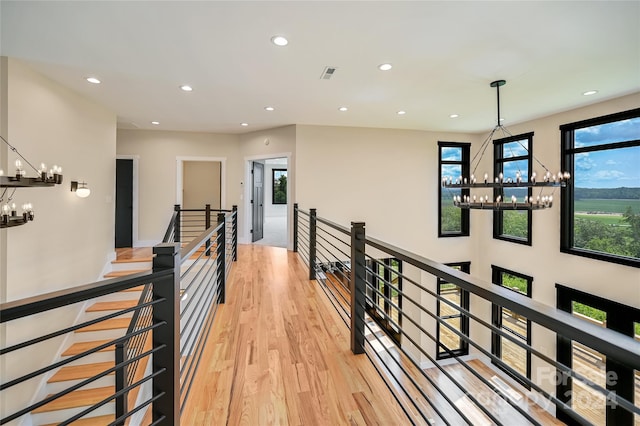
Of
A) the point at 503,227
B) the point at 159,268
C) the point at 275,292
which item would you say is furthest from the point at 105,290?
the point at 503,227

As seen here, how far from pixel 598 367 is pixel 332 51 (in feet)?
20.2

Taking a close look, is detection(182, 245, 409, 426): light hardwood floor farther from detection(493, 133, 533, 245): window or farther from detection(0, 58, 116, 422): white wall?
detection(493, 133, 533, 245): window

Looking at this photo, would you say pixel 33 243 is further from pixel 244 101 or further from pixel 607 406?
pixel 607 406

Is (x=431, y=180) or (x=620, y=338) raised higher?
(x=431, y=180)

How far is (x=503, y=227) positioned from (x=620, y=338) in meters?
7.11

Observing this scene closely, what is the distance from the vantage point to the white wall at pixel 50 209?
10.9 feet

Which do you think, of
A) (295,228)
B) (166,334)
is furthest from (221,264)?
(295,228)

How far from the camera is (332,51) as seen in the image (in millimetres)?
3162

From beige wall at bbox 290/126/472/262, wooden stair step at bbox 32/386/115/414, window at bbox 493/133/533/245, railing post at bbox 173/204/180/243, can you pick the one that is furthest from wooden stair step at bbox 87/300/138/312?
window at bbox 493/133/533/245

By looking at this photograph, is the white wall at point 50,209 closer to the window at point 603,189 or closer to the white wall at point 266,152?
the white wall at point 266,152

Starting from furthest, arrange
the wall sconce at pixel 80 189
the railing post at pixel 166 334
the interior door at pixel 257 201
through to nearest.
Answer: the interior door at pixel 257 201, the wall sconce at pixel 80 189, the railing post at pixel 166 334

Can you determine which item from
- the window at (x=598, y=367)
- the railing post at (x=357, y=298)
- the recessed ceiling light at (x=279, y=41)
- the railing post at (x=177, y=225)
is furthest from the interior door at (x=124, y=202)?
the window at (x=598, y=367)

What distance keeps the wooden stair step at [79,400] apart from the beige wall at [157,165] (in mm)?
3793

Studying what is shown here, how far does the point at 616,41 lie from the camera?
3.02 metres
